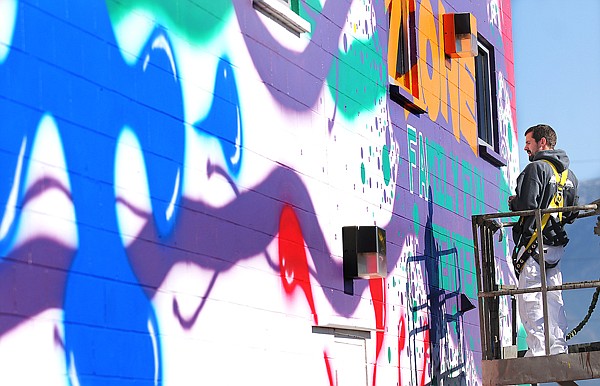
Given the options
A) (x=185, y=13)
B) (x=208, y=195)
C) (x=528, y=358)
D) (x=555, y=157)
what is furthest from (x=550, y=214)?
(x=185, y=13)

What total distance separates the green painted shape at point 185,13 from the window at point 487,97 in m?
6.66

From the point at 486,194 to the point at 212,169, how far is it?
6626 millimetres

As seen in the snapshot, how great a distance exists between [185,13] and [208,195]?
1.01 meters

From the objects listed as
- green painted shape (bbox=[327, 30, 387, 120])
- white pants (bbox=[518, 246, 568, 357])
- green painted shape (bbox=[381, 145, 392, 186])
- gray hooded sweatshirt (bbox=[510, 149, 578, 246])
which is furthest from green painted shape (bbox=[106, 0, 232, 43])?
white pants (bbox=[518, 246, 568, 357])

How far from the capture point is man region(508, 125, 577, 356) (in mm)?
9945

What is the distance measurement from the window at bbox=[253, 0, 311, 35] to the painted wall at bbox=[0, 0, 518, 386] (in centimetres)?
8

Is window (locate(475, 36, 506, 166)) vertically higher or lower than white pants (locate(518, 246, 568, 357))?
higher

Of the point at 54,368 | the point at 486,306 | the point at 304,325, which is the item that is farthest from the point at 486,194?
the point at 54,368

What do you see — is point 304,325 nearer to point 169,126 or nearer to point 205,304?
point 205,304

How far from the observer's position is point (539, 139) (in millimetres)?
10367

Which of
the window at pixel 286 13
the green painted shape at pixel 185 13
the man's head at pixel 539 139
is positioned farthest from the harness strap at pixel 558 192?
the green painted shape at pixel 185 13

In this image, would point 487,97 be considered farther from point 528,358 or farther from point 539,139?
point 528,358

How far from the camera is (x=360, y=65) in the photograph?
31.9 feet

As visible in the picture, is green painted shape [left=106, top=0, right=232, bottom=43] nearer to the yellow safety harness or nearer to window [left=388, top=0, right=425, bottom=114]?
window [left=388, top=0, right=425, bottom=114]
